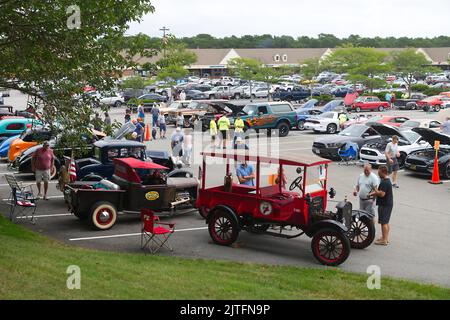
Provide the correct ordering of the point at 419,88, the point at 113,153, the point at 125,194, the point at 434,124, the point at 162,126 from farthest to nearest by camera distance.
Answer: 1. the point at 419,88
2. the point at 162,126
3. the point at 434,124
4. the point at 113,153
5. the point at 125,194

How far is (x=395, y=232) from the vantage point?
14.8m

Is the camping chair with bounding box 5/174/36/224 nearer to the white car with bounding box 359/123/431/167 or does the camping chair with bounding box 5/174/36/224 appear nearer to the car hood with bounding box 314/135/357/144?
the white car with bounding box 359/123/431/167

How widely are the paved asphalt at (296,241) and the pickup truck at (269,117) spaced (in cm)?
1399

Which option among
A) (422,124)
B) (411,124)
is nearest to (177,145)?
(411,124)

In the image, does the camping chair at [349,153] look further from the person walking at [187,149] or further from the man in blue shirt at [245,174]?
the man in blue shirt at [245,174]

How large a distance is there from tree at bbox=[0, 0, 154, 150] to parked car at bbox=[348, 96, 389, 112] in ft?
110

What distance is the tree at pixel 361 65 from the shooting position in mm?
58562

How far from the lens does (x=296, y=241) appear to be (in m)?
13.8

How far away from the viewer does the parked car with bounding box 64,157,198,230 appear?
585 inches

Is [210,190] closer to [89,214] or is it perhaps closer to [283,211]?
[283,211]

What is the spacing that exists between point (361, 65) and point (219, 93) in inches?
548

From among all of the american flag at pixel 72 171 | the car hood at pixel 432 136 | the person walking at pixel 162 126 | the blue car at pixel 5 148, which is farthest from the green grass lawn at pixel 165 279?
the person walking at pixel 162 126

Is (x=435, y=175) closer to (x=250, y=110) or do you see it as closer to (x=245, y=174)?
(x=245, y=174)
